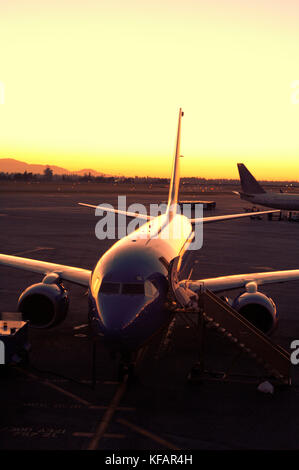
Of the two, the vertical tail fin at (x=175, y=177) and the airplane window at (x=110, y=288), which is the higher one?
the vertical tail fin at (x=175, y=177)

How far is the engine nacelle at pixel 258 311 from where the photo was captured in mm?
19125

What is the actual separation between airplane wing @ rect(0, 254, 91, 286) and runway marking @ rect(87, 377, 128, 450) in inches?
251

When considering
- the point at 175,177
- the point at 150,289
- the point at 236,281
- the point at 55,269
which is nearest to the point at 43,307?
the point at 55,269

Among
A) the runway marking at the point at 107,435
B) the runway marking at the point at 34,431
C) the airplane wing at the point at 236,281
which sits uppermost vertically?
the airplane wing at the point at 236,281

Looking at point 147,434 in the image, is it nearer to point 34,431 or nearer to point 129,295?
point 34,431

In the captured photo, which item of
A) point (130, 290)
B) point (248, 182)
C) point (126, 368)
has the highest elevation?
point (248, 182)

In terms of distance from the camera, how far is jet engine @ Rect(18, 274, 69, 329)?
19.6 m

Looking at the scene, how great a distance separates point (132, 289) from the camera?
49.2 feet

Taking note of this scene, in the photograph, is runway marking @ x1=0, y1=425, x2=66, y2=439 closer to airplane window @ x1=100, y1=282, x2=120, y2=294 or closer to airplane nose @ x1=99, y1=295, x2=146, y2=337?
airplane nose @ x1=99, y1=295, x2=146, y2=337

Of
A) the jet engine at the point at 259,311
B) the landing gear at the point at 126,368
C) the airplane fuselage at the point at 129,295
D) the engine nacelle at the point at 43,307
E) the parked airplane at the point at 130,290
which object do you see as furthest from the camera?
the engine nacelle at the point at 43,307

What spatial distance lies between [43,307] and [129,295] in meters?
6.41

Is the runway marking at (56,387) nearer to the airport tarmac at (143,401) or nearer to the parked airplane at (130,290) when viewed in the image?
the airport tarmac at (143,401)

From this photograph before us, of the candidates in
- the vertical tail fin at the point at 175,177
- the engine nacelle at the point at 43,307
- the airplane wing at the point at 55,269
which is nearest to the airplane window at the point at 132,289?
the engine nacelle at the point at 43,307
